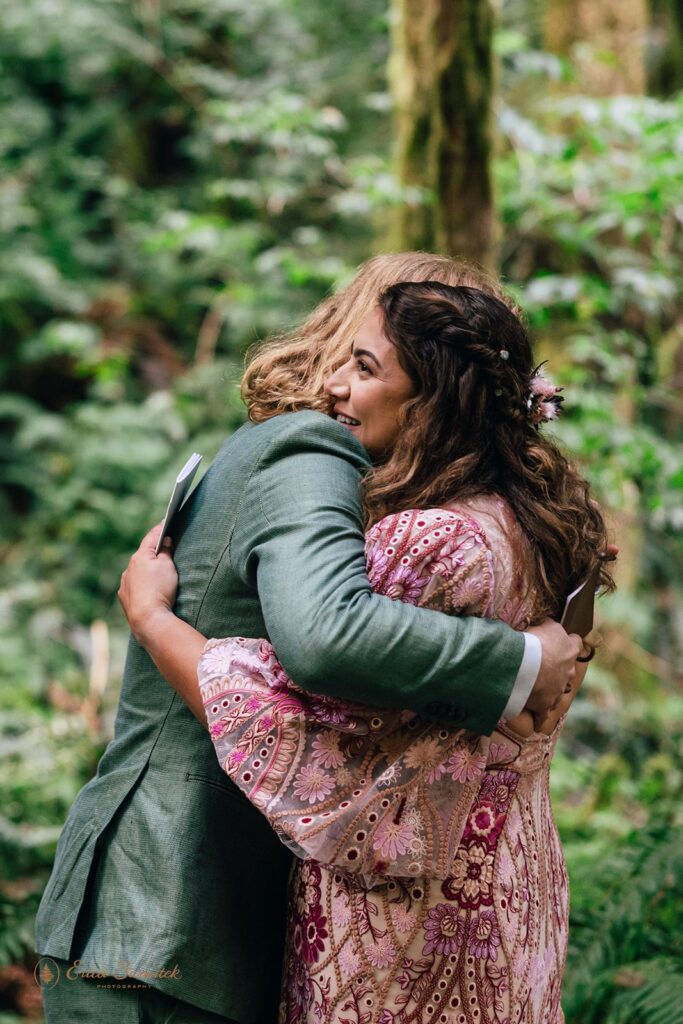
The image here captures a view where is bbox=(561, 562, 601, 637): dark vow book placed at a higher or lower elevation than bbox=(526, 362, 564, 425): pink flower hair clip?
lower

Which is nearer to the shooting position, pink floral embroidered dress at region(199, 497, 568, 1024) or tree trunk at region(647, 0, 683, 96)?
pink floral embroidered dress at region(199, 497, 568, 1024)

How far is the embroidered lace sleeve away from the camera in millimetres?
1426

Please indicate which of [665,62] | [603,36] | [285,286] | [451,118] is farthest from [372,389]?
[665,62]

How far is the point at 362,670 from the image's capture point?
1343mm

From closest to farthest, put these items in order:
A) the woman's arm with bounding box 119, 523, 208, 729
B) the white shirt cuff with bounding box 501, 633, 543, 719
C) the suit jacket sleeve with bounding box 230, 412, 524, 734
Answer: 1. the suit jacket sleeve with bounding box 230, 412, 524, 734
2. the white shirt cuff with bounding box 501, 633, 543, 719
3. the woman's arm with bounding box 119, 523, 208, 729

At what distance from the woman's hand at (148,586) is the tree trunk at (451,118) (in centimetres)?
242

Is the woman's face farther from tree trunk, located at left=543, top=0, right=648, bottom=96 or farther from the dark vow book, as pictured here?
tree trunk, located at left=543, top=0, right=648, bottom=96

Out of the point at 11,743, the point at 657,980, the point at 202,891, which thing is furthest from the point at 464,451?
the point at 11,743

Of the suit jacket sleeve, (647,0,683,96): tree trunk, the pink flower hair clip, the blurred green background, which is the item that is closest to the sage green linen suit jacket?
the suit jacket sleeve

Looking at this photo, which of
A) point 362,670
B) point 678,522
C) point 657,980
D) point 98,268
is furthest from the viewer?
point 98,268

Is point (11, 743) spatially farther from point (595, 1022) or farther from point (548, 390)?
point (548, 390)

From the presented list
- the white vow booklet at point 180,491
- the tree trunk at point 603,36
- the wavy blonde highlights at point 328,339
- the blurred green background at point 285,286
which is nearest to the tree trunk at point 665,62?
the blurred green background at point 285,286

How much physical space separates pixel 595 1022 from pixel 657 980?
217 mm

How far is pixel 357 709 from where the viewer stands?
1435 mm
